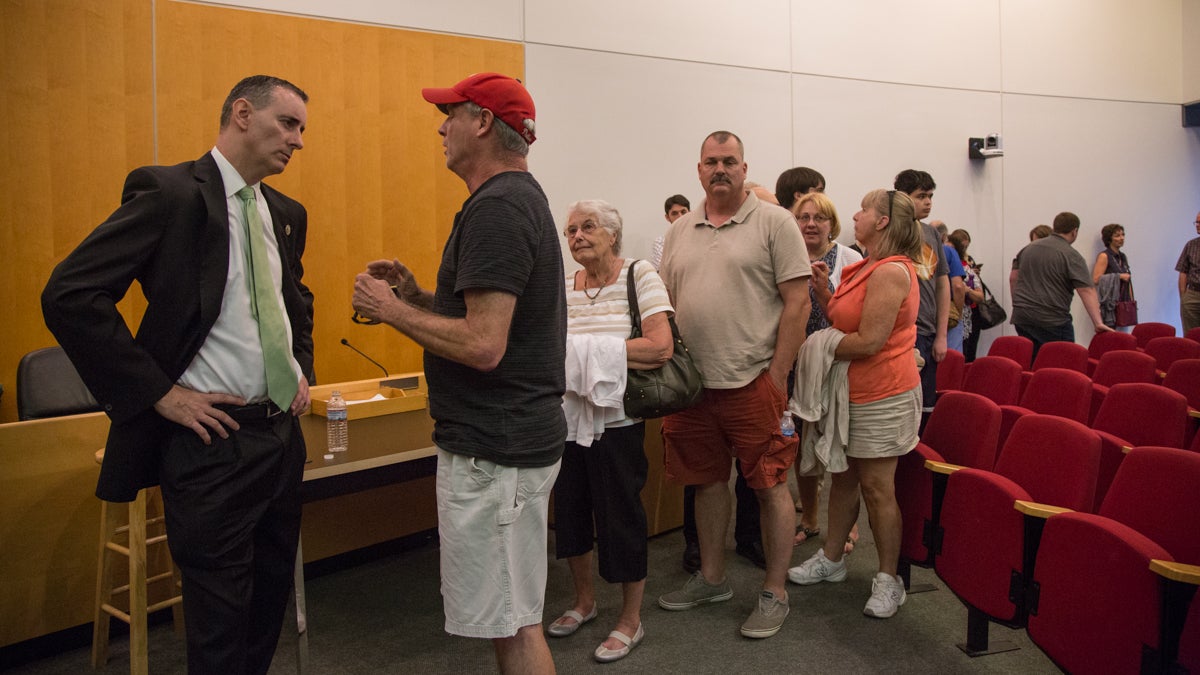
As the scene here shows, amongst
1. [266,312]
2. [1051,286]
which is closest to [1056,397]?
[1051,286]

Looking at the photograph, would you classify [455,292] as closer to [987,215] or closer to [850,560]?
[850,560]

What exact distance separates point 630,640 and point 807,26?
5352mm

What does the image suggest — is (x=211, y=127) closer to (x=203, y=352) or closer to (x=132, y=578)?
(x=132, y=578)

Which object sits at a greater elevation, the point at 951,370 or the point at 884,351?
the point at 884,351

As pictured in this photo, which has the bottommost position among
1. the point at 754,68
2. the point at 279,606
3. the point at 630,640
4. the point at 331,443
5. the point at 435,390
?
the point at 630,640

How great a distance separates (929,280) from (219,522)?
3.39m

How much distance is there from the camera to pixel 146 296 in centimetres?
160

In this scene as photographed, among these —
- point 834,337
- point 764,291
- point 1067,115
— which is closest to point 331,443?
point 764,291

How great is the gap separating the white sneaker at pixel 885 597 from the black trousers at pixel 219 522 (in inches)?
79.5

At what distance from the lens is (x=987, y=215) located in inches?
291

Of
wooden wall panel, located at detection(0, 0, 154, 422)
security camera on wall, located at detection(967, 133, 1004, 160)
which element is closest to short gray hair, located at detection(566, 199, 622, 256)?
wooden wall panel, located at detection(0, 0, 154, 422)

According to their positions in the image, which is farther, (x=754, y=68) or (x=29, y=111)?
(x=754, y=68)

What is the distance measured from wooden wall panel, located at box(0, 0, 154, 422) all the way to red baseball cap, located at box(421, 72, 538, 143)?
8.75 ft

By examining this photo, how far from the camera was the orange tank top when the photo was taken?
2.77 m
